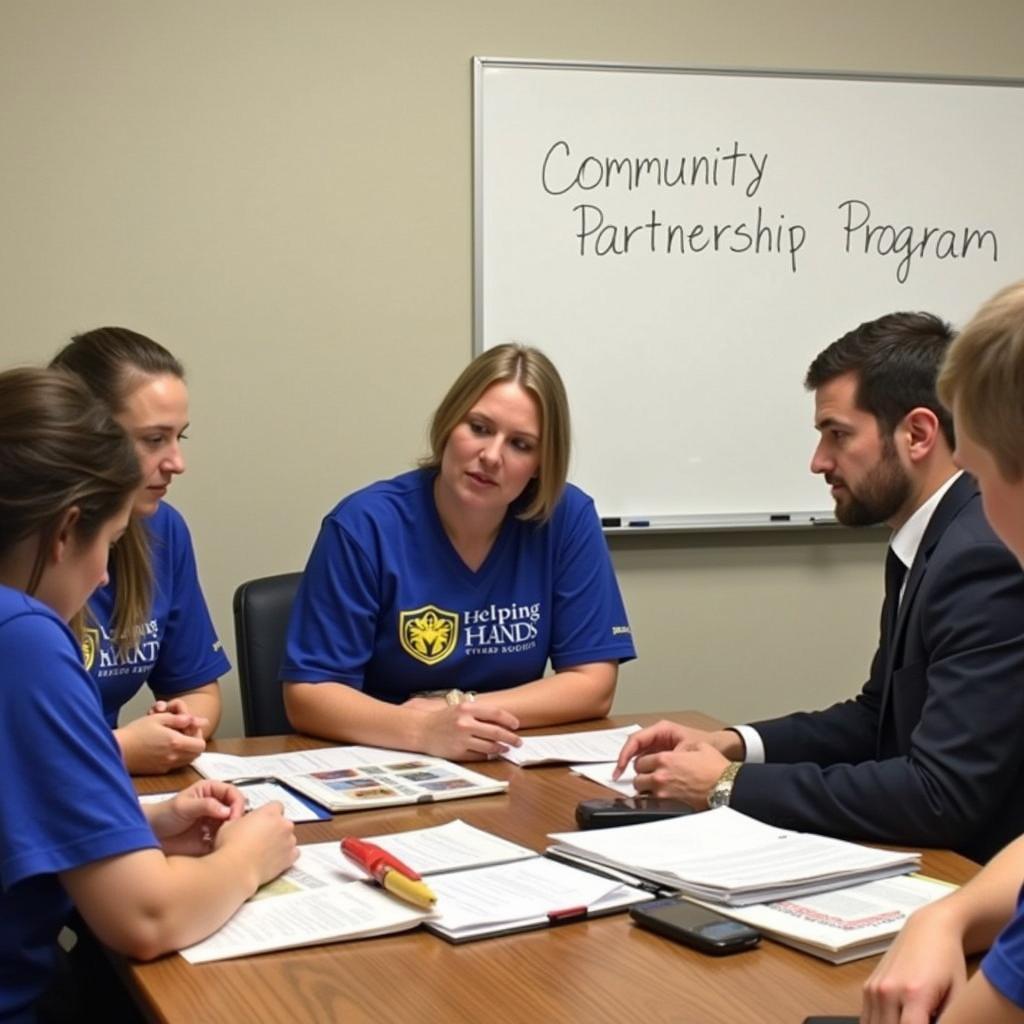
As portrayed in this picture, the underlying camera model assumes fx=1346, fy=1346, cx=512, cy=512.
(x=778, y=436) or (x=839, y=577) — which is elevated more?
(x=778, y=436)

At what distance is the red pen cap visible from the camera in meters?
1.42

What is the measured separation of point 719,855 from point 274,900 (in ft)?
1.61

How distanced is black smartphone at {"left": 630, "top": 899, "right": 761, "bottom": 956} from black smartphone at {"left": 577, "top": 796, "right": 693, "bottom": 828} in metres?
0.25

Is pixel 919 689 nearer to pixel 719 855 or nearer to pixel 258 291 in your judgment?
pixel 719 855

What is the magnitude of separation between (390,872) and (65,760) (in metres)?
0.37

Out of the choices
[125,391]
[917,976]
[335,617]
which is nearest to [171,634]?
[335,617]

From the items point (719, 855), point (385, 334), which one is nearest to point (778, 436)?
point (385, 334)

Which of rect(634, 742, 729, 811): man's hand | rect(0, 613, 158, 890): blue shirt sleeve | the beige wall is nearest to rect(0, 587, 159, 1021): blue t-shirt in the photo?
rect(0, 613, 158, 890): blue shirt sleeve

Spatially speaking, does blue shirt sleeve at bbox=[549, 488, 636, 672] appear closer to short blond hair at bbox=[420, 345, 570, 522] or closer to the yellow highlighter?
short blond hair at bbox=[420, 345, 570, 522]

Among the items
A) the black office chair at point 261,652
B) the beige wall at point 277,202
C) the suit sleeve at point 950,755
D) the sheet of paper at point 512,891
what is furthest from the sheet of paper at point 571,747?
the beige wall at point 277,202

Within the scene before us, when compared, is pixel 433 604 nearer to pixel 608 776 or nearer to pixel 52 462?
pixel 608 776

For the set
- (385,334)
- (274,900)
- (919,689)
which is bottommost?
(274,900)

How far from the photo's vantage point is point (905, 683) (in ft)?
6.10

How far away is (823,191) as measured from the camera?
11.0 ft
